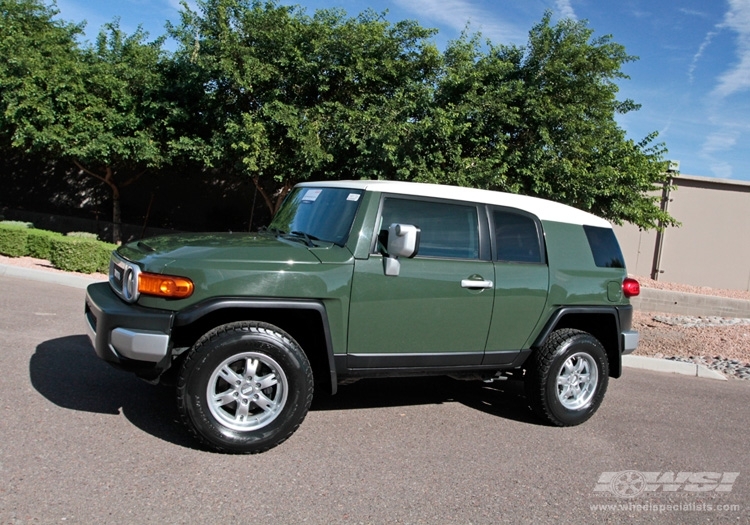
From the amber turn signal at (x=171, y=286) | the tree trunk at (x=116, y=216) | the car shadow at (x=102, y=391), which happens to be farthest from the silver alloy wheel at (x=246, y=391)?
the tree trunk at (x=116, y=216)

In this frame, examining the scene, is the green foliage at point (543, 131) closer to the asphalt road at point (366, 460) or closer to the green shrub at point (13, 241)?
the asphalt road at point (366, 460)

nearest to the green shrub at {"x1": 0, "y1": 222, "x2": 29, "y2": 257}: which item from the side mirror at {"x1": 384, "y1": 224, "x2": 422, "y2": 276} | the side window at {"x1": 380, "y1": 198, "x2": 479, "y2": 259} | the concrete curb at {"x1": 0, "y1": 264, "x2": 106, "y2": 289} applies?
the concrete curb at {"x1": 0, "y1": 264, "x2": 106, "y2": 289}

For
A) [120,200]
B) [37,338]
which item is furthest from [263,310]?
[120,200]

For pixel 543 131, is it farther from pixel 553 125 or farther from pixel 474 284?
pixel 474 284

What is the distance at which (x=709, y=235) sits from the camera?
1620 cm

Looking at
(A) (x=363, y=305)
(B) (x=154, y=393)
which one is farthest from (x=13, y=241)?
(A) (x=363, y=305)

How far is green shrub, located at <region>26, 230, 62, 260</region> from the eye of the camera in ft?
41.5

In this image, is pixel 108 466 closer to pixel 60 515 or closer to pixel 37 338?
pixel 60 515

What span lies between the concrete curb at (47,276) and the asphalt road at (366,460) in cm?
472

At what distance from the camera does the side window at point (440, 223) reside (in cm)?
477

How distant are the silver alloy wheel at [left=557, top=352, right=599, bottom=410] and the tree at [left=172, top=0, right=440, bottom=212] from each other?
7406 millimetres

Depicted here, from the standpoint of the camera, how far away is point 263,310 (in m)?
4.35

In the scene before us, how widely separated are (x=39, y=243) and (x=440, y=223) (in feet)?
35.0

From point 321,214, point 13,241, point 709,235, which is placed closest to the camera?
point 321,214
